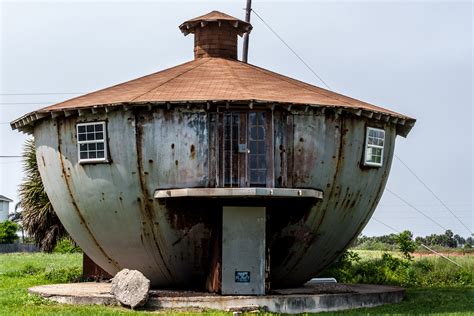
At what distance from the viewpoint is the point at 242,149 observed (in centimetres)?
1830

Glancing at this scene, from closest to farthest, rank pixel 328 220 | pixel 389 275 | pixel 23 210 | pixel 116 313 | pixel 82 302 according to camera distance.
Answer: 1. pixel 116 313
2. pixel 82 302
3. pixel 328 220
4. pixel 389 275
5. pixel 23 210

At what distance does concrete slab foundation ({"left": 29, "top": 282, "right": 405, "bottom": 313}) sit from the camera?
57.7ft

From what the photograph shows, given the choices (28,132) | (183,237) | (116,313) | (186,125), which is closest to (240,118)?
(186,125)

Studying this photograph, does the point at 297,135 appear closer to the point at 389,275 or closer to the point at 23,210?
the point at 389,275

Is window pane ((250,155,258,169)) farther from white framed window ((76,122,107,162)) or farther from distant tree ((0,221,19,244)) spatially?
distant tree ((0,221,19,244))

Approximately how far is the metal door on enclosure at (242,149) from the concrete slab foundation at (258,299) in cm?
244

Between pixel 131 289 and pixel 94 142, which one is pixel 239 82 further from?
pixel 131 289

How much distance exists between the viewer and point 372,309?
18.8 metres

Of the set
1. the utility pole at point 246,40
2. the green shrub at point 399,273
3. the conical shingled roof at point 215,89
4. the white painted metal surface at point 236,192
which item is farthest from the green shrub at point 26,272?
the white painted metal surface at point 236,192

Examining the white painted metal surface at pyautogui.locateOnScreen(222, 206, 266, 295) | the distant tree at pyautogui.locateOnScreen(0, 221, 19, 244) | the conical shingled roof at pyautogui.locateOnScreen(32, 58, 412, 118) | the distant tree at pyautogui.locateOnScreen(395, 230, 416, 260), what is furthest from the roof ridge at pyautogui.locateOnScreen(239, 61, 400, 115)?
the distant tree at pyautogui.locateOnScreen(0, 221, 19, 244)

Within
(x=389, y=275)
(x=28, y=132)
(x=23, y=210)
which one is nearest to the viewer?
(x=28, y=132)

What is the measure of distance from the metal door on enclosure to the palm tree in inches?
436

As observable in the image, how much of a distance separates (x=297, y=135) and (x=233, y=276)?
336cm

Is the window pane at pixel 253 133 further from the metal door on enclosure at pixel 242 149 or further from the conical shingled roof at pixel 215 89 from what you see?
the conical shingled roof at pixel 215 89
